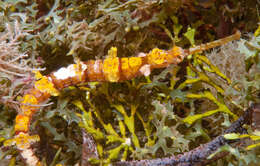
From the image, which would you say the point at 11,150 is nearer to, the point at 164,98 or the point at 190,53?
the point at 164,98

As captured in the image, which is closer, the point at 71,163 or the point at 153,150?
the point at 153,150

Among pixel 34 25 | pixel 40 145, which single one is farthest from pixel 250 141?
pixel 34 25

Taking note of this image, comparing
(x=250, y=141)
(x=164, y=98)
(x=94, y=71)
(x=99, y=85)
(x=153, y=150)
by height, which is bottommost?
(x=153, y=150)

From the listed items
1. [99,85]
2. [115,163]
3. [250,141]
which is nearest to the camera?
[250,141]

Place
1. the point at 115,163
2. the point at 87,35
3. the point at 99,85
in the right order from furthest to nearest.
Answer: the point at 99,85 → the point at 87,35 → the point at 115,163
